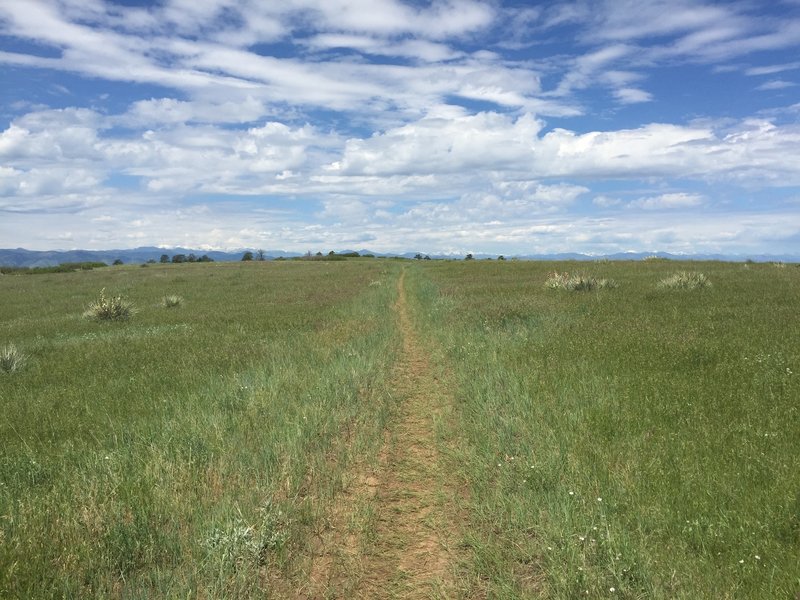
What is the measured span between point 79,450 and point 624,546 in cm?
696

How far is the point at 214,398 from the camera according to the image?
9.06m

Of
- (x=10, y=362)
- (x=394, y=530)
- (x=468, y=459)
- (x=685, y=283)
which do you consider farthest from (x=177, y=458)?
(x=685, y=283)

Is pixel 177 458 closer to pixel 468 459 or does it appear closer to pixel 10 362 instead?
pixel 468 459

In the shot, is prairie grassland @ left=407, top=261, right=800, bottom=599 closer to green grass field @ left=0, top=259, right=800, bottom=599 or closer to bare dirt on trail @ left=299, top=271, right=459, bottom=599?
green grass field @ left=0, top=259, right=800, bottom=599

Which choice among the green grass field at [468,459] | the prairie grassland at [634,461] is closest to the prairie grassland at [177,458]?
the green grass field at [468,459]

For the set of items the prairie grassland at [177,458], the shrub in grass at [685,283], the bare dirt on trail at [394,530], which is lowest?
the bare dirt on trail at [394,530]

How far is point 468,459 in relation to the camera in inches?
260

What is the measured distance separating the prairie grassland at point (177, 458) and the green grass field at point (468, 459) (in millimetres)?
32

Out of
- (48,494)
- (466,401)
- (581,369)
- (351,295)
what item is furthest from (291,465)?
(351,295)

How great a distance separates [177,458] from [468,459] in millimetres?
3908

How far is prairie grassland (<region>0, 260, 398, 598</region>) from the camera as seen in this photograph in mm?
4348

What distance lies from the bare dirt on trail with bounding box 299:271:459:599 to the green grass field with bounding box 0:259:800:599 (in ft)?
0.66

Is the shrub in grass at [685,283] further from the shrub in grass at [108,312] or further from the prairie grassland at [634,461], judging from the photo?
the shrub in grass at [108,312]

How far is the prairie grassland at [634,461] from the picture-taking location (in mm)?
4039
